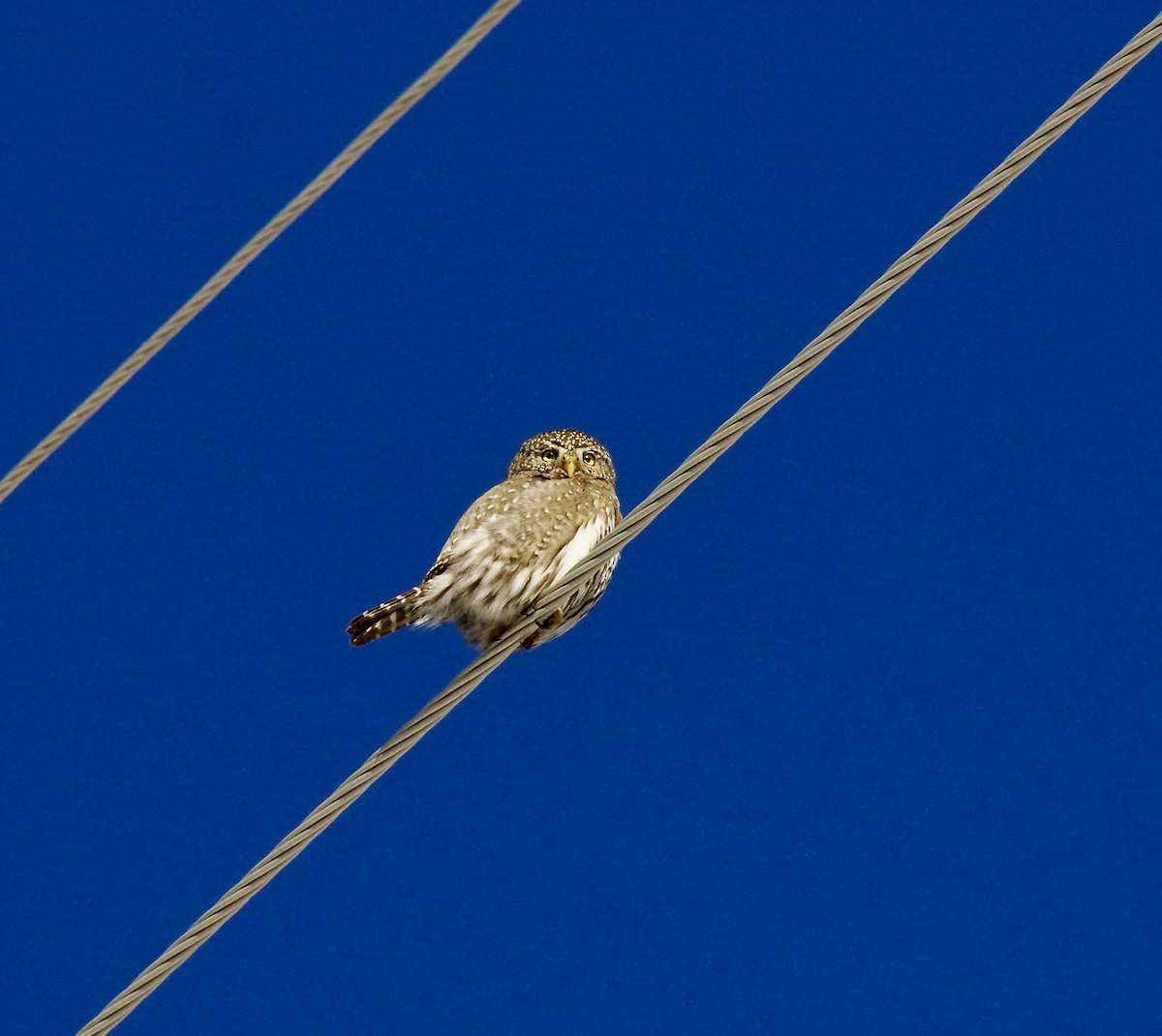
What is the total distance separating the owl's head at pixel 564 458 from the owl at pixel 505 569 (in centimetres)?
61

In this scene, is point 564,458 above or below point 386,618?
above

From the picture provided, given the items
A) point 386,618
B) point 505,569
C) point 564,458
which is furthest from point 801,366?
point 564,458

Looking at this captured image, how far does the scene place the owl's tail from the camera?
5.93 metres

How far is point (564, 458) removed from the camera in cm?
745

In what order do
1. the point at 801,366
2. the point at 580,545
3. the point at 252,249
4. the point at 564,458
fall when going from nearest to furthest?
1. the point at 801,366
2. the point at 252,249
3. the point at 580,545
4. the point at 564,458

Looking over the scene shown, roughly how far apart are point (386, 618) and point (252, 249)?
4.77 ft

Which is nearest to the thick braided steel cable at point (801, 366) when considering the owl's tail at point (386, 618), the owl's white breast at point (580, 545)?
the owl's tail at point (386, 618)

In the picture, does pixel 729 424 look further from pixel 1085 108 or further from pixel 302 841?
pixel 302 841

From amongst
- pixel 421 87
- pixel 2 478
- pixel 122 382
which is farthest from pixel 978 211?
pixel 2 478

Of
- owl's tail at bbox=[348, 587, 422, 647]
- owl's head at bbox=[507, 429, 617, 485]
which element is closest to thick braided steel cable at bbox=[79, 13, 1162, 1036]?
owl's tail at bbox=[348, 587, 422, 647]

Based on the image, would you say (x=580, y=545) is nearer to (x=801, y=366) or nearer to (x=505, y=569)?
(x=505, y=569)

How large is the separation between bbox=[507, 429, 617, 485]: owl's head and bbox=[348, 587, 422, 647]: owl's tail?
145 centimetres

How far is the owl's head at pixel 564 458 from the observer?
7441 mm

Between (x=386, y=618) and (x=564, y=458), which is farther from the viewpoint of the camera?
(x=564, y=458)
